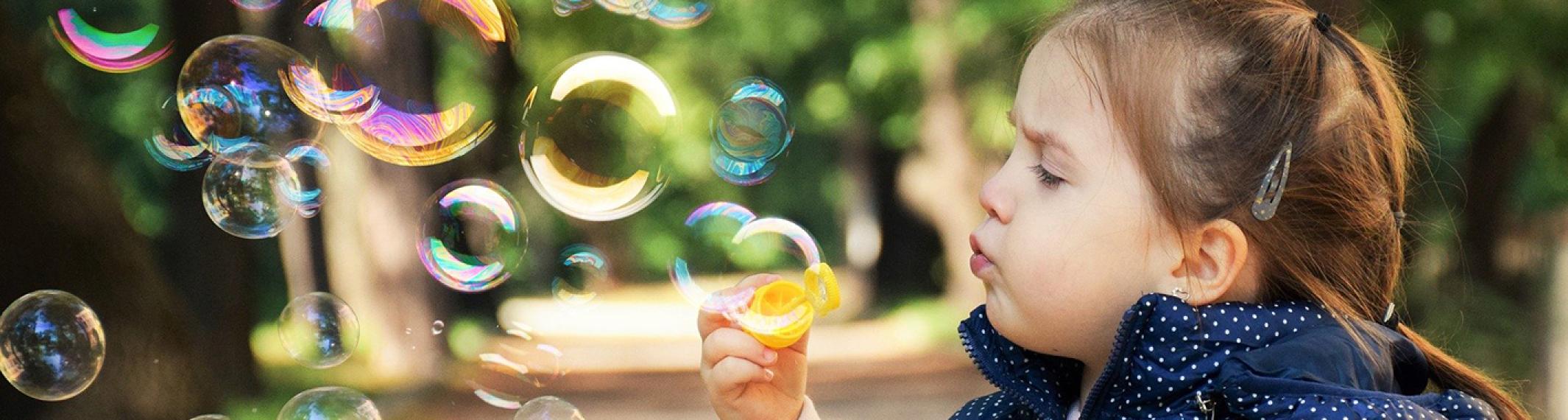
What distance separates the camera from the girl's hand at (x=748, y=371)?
198cm

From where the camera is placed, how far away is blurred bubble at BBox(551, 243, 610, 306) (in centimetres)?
285

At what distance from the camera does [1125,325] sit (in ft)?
5.62

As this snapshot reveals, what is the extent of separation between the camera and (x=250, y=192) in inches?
131

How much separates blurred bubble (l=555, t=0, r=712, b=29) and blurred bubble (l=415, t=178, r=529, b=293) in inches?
17.6

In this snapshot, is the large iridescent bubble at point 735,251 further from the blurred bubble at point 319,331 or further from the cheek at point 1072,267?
the blurred bubble at point 319,331

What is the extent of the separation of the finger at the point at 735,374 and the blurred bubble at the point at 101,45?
2053mm

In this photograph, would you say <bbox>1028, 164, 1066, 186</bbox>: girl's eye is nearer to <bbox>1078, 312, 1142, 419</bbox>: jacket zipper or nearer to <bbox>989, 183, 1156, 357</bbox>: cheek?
<bbox>989, 183, 1156, 357</bbox>: cheek


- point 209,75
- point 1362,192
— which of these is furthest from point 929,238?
point 1362,192

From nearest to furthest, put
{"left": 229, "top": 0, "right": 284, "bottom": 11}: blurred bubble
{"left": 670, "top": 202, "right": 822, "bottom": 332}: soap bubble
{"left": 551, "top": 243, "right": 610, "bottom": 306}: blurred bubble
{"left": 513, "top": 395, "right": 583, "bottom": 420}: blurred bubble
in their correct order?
{"left": 670, "top": 202, "right": 822, "bottom": 332}: soap bubble, {"left": 551, "top": 243, "right": 610, "bottom": 306}: blurred bubble, {"left": 513, "top": 395, "right": 583, "bottom": 420}: blurred bubble, {"left": 229, "top": 0, "right": 284, "bottom": 11}: blurred bubble

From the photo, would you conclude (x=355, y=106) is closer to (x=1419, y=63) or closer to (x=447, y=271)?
(x=447, y=271)

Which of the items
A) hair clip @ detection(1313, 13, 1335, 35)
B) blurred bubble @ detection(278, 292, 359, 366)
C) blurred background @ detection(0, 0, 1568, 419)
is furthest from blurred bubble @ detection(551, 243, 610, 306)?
hair clip @ detection(1313, 13, 1335, 35)

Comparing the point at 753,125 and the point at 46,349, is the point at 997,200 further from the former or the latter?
the point at 46,349

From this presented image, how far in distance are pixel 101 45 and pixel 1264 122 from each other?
274cm

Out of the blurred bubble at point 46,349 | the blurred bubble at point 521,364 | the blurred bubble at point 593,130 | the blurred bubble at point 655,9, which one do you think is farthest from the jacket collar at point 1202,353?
the blurred bubble at point 46,349
